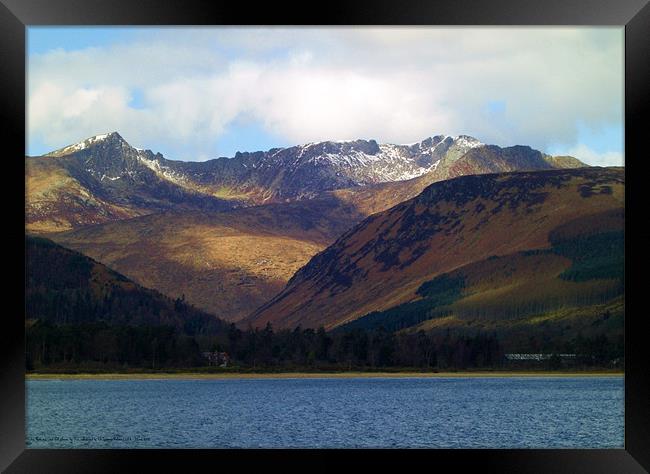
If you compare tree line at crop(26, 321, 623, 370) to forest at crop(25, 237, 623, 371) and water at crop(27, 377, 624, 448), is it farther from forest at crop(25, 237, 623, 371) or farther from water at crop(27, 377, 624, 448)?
water at crop(27, 377, 624, 448)

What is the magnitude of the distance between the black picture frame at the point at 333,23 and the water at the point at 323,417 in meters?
24.1

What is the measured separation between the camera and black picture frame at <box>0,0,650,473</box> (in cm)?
1488

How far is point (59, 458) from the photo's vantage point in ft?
50.2

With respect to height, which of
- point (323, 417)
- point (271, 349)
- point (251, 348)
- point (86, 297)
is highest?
point (86, 297)

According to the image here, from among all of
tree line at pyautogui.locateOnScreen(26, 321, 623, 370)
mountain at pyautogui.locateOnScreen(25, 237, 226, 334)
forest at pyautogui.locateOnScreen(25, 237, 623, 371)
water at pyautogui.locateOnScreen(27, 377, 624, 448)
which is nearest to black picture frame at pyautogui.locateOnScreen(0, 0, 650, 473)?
water at pyautogui.locateOnScreen(27, 377, 624, 448)

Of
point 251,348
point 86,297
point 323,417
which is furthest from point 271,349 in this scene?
point 323,417

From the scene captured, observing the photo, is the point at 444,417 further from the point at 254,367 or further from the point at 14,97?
the point at 254,367

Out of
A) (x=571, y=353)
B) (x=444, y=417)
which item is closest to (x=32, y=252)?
(x=571, y=353)

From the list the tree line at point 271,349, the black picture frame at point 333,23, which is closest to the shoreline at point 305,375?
the tree line at point 271,349

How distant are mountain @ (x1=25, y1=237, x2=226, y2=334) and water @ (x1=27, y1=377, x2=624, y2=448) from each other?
5802 centimetres

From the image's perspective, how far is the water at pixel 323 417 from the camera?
47.1m

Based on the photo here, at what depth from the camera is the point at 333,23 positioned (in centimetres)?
1535

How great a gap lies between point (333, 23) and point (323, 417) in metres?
46.4

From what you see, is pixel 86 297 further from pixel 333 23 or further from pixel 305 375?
pixel 333 23
